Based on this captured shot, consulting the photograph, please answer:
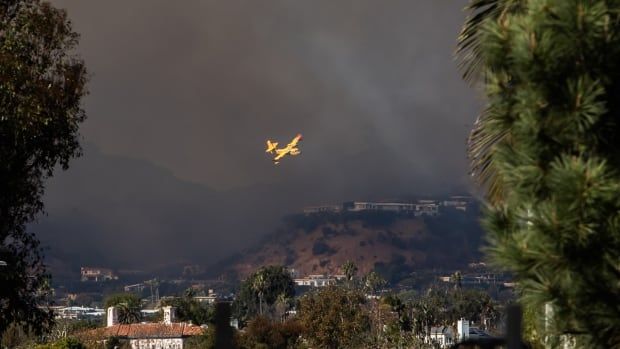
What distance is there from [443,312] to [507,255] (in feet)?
475

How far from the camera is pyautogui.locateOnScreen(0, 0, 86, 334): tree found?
28156mm

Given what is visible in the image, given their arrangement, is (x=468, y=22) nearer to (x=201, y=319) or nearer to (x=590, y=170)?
(x=590, y=170)

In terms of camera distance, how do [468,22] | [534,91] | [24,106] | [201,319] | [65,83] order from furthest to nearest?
[201,319] < [65,83] < [24,106] < [468,22] < [534,91]

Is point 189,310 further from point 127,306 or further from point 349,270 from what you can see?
point 349,270

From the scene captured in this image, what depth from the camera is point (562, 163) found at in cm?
877

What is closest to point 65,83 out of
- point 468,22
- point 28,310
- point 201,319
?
point 28,310

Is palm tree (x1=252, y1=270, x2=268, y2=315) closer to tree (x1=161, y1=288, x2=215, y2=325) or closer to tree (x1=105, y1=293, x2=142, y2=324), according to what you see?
tree (x1=161, y1=288, x2=215, y2=325)

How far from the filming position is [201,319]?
150 m

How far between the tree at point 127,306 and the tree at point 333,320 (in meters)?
52.0

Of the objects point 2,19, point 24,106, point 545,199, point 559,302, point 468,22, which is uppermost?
point 2,19

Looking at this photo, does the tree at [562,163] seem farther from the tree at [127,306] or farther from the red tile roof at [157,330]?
the tree at [127,306]

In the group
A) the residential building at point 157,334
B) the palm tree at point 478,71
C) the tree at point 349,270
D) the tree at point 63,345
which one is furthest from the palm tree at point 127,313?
the palm tree at point 478,71

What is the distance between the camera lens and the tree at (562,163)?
8.55 m

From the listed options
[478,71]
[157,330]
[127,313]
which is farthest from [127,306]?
[478,71]
